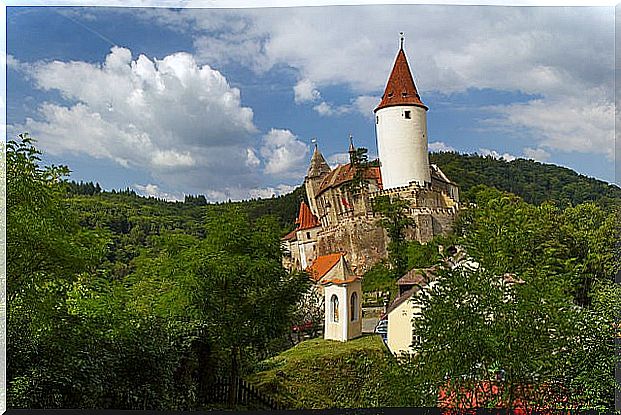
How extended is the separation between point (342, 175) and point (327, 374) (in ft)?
5.38

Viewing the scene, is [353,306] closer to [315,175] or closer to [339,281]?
[339,281]

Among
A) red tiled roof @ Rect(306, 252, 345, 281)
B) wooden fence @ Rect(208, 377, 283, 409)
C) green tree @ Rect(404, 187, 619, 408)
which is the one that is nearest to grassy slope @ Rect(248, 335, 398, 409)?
wooden fence @ Rect(208, 377, 283, 409)

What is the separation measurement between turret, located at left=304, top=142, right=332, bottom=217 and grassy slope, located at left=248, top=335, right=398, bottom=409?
3.77 ft

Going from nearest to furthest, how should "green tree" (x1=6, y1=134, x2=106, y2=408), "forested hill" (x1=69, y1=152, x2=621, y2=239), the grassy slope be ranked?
"green tree" (x1=6, y1=134, x2=106, y2=408)
"forested hill" (x1=69, y1=152, x2=621, y2=239)
the grassy slope

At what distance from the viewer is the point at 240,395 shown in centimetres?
644

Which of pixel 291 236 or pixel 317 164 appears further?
pixel 291 236

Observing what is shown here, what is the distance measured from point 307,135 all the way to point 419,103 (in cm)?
95

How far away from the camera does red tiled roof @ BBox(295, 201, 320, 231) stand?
6.39 m

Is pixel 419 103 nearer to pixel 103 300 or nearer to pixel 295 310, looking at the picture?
pixel 295 310

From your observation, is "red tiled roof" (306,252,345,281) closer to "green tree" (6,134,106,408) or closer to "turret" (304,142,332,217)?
"turret" (304,142,332,217)

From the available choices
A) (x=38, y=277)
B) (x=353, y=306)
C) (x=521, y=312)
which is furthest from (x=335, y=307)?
(x=38, y=277)

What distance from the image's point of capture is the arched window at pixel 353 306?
6426 millimetres

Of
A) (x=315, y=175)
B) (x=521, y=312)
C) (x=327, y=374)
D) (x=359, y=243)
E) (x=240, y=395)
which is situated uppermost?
(x=315, y=175)

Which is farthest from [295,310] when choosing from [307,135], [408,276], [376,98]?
[376,98]
